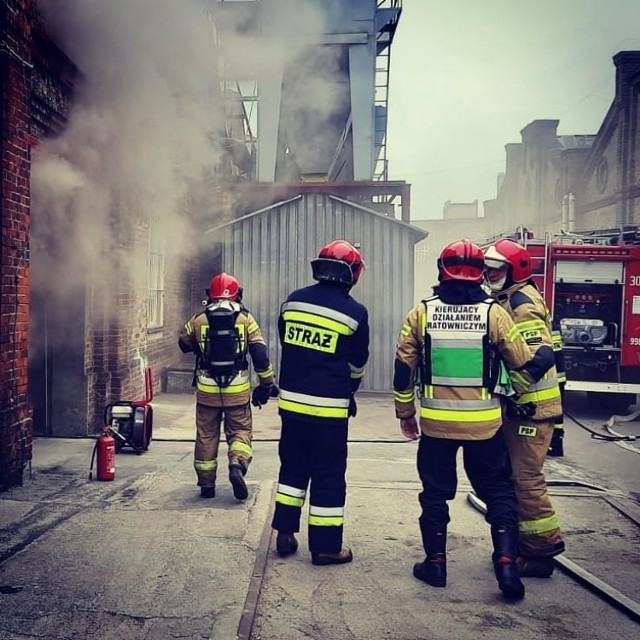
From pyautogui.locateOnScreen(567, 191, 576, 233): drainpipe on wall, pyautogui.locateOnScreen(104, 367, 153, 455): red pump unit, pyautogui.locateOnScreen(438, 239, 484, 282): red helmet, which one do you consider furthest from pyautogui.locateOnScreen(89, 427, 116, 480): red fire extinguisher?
pyautogui.locateOnScreen(567, 191, 576, 233): drainpipe on wall

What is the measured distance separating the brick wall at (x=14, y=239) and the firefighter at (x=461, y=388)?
118 inches

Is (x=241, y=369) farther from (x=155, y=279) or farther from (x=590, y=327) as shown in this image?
(x=590, y=327)

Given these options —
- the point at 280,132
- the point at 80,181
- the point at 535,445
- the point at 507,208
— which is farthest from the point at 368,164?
the point at 507,208

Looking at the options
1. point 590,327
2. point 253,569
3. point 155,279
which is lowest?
point 253,569

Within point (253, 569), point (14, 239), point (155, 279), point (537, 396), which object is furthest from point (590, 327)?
point (14, 239)

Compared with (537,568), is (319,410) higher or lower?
higher

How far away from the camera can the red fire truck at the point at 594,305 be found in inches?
364

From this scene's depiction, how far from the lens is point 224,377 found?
4.82 meters

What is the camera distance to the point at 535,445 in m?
3.60

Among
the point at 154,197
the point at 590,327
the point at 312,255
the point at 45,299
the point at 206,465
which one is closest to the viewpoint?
the point at 206,465

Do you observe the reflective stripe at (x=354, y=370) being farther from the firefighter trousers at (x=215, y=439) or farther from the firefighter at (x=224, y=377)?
the firefighter trousers at (x=215, y=439)

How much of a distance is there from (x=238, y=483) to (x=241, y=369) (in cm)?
85

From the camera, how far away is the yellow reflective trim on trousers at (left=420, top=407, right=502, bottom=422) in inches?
131

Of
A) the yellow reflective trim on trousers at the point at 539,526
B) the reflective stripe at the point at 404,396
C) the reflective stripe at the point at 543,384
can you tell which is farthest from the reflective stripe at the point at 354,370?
the yellow reflective trim on trousers at the point at 539,526
